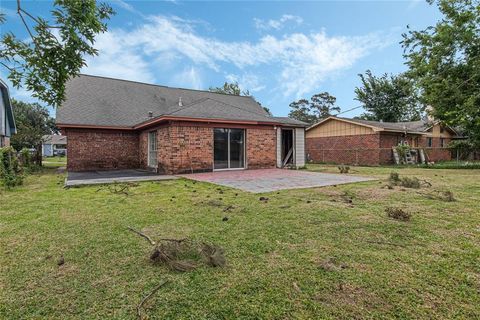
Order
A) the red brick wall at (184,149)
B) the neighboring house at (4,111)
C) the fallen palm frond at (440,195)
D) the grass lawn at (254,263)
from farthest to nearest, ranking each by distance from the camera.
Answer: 1. the neighboring house at (4,111)
2. the red brick wall at (184,149)
3. the fallen palm frond at (440,195)
4. the grass lawn at (254,263)

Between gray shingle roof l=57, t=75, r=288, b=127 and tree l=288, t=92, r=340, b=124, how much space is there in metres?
27.0

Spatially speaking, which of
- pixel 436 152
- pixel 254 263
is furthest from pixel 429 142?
pixel 254 263

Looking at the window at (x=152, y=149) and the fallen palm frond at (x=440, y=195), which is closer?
the fallen palm frond at (x=440, y=195)

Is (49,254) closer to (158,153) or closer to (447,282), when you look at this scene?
(447,282)

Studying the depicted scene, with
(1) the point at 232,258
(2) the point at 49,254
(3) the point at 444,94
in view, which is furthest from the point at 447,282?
(3) the point at 444,94

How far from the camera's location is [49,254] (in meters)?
2.64

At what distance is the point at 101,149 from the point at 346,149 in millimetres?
15627

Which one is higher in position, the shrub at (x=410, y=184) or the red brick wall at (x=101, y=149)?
the red brick wall at (x=101, y=149)

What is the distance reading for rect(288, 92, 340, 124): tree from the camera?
43.7 m

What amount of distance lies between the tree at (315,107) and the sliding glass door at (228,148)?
33809 mm

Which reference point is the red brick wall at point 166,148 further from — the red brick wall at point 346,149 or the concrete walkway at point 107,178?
the red brick wall at point 346,149

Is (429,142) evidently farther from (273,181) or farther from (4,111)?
(4,111)

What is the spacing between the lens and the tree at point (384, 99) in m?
29.0

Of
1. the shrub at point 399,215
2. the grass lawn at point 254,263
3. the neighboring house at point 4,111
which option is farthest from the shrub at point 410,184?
the neighboring house at point 4,111
